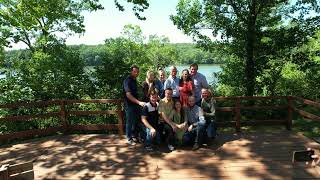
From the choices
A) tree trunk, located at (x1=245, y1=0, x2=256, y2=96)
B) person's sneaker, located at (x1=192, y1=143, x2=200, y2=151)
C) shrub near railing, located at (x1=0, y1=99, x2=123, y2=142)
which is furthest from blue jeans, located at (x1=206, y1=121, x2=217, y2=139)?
tree trunk, located at (x1=245, y1=0, x2=256, y2=96)

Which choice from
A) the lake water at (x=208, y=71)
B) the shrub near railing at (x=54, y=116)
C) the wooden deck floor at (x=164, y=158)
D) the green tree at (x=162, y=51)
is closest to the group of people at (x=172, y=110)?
the wooden deck floor at (x=164, y=158)

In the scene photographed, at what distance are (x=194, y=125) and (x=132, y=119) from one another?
1386 mm

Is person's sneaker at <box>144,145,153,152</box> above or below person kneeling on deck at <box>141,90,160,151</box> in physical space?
below

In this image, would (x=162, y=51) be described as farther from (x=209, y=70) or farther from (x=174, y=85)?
(x=174, y=85)

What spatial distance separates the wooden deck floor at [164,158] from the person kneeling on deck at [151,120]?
0.79ft

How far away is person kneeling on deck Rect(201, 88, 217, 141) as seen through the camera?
7.59m

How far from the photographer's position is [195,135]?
744 centimetres

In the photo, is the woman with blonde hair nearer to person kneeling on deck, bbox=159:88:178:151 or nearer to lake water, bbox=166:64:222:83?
person kneeling on deck, bbox=159:88:178:151

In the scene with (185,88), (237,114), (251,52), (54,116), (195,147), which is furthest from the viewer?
(251,52)

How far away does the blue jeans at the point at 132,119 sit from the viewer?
780 centimetres

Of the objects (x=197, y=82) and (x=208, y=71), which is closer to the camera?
(x=197, y=82)

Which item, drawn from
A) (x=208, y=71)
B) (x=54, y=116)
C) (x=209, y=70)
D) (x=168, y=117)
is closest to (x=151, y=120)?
(x=168, y=117)

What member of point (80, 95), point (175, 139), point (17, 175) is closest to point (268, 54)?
point (175, 139)

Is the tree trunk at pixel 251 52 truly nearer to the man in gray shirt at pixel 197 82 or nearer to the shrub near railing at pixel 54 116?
the man in gray shirt at pixel 197 82
